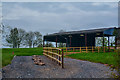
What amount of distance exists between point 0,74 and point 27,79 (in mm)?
1299

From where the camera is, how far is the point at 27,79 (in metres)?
5.16

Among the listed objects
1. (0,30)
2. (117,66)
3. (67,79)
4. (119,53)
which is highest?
(0,30)

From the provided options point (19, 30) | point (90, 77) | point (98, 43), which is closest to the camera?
point (90, 77)

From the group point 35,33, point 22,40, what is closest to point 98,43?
point 35,33

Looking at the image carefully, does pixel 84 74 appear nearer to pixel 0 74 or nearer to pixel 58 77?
pixel 58 77

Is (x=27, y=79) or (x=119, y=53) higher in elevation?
(x=119, y=53)

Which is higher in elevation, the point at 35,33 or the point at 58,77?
the point at 35,33

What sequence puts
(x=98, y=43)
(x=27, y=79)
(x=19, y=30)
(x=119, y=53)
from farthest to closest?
(x=98, y=43) < (x=19, y=30) < (x=27, y=79) < (x=119, y=53)

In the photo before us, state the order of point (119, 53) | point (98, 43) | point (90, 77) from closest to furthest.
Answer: point (119, 53) → point (90, 77) → point (98, 43)

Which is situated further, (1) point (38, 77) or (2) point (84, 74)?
(2) point (84, 74)

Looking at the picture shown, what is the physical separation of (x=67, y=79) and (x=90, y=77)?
1.02 metres

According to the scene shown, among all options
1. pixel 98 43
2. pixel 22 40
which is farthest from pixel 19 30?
pixel 98 43

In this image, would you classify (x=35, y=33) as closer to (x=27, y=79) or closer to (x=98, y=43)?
(x=98, y=43)

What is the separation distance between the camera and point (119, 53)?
4016 millimetres
